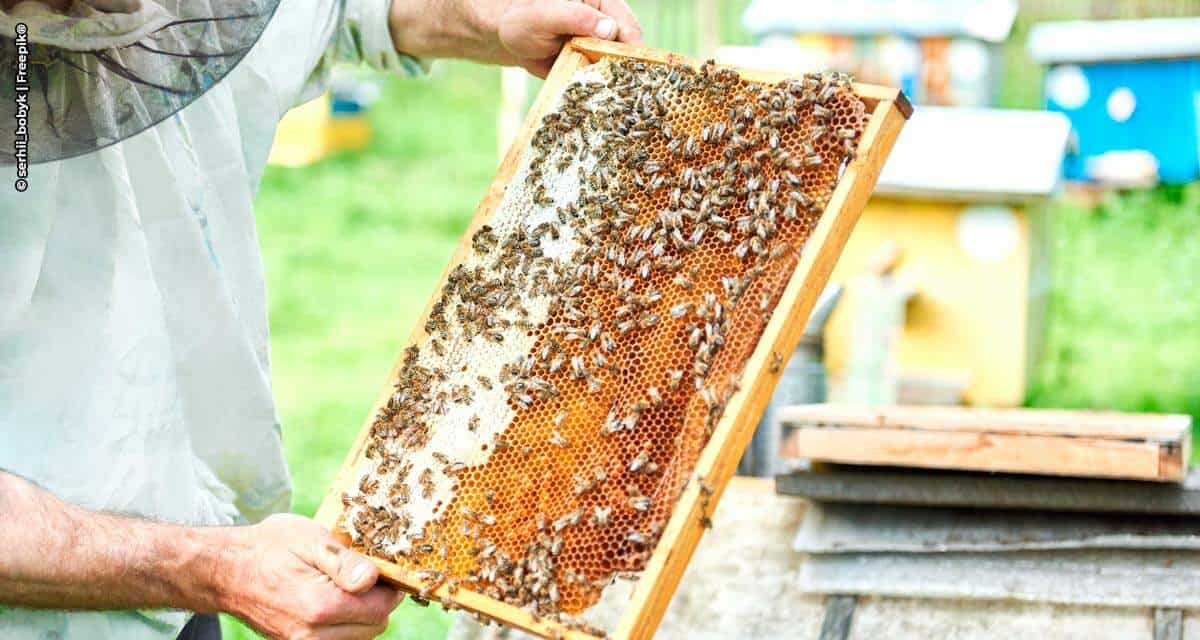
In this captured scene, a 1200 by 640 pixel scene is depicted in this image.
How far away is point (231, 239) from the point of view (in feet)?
10.6

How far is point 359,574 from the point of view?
2643 millimetres

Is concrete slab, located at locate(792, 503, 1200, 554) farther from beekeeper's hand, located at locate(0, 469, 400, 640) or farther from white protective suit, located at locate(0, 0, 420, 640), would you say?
beekeeper's hand, located at locate(0, 469, 400, 640)

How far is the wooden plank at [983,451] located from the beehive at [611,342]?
47.5 inches

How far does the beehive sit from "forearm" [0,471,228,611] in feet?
1.00

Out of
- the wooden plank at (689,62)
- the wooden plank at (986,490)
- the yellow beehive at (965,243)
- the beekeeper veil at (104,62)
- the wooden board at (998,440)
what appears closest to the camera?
the beekeeper veil at (104,62)

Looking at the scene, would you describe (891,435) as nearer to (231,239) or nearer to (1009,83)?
(231,239)

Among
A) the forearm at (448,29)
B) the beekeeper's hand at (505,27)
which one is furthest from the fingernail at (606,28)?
the forearm at (448,29)

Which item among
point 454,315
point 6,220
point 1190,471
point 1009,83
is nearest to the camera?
point 6,220

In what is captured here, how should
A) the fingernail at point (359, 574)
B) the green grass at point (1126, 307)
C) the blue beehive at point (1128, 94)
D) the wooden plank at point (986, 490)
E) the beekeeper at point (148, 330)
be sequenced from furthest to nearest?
the green grass at point (1126, 307) → the blue beehive at point (1128, 94) → the wooden plank at point (986, 490) → the fingernail at point (359, 574) → the beekeeper at point (148, 330)

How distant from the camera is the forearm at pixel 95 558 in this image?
2533 mm

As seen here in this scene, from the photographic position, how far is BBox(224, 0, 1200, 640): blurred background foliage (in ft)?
27.0

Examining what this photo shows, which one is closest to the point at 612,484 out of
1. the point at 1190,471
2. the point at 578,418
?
the point at 578,418

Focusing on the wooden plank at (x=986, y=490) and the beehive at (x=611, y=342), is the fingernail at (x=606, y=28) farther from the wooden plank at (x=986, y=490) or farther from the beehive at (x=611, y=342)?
the wooden plank at (x=986, y=490)

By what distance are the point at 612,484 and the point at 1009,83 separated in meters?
9.67
